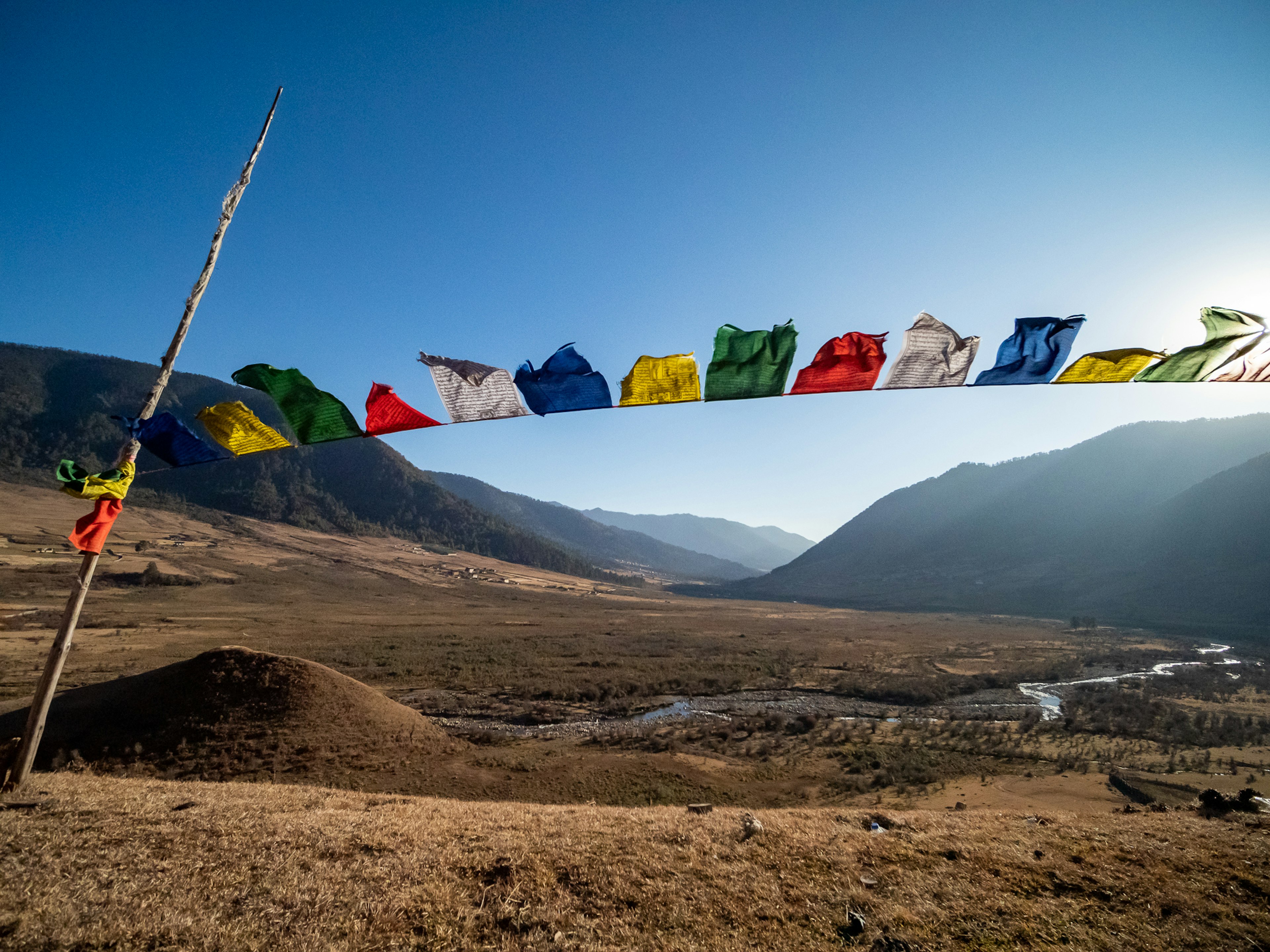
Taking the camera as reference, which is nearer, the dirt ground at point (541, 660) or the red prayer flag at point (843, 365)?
the red prayer flag at point (843, 365)

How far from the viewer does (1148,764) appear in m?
14.9

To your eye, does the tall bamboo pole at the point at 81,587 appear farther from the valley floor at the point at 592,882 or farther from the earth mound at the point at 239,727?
the earth mound at the point at 239,727

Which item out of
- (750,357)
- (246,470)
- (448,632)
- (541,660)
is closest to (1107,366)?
(750,357)

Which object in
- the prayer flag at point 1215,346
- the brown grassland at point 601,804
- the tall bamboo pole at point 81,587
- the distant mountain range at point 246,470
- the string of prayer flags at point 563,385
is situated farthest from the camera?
the distant mountain range at point 246,470

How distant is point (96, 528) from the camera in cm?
668

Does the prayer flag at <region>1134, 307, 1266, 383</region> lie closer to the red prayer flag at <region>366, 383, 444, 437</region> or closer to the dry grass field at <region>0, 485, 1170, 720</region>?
the red prayer flag at <region>366, 383, 444, 437</region>

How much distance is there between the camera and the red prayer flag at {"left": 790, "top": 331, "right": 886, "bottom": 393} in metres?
7.62

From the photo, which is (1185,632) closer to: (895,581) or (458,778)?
(895,581)

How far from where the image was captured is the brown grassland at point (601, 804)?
478 centimetres

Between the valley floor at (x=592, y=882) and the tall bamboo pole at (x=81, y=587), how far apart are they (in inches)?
21.7

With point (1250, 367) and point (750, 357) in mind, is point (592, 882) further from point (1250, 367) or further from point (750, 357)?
point (1250, 367)

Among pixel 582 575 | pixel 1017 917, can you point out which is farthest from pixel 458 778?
pixel 582 575

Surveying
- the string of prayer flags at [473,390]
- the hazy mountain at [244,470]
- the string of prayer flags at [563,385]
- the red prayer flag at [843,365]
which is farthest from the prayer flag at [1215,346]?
the hazy mountain at [244,470]

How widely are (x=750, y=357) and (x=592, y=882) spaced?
6436 millimetres
